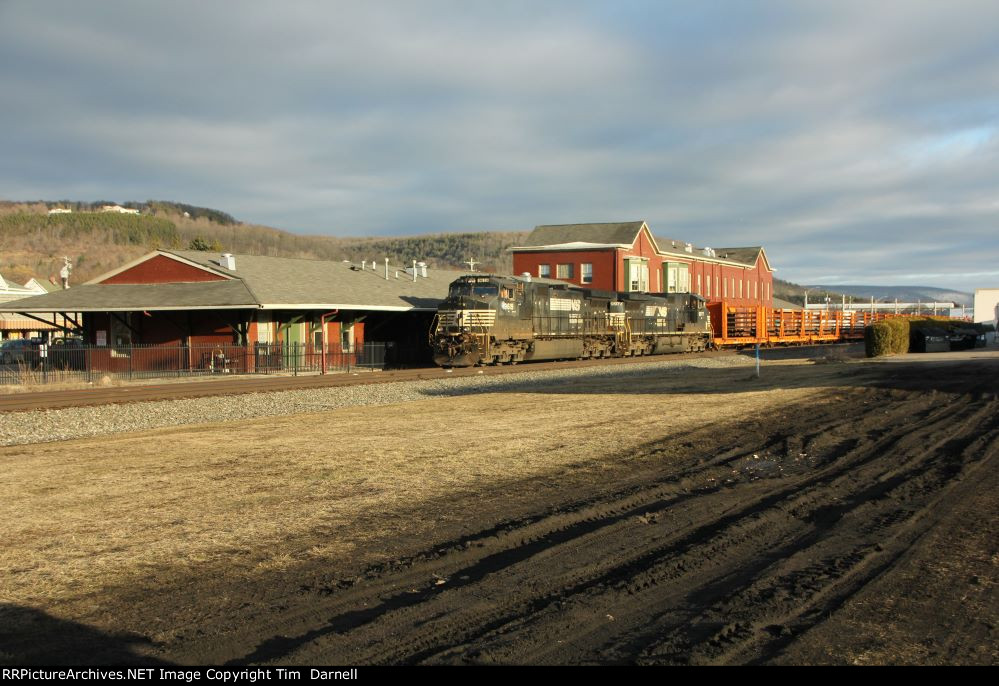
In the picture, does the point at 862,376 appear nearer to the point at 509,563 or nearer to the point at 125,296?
the point at 509,563

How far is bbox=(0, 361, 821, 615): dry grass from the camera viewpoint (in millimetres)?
7215

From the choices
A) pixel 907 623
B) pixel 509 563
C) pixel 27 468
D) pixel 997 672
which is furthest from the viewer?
pixel 27 468

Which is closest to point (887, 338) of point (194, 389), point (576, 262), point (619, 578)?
point (576, 262)

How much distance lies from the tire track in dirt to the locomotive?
23653 mm

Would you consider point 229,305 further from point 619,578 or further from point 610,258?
point 610,258

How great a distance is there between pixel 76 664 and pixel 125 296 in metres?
37.7

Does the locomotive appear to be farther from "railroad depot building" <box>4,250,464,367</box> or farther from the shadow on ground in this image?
the shadow on ground

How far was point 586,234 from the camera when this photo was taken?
2606 inches

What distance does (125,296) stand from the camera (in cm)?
3897

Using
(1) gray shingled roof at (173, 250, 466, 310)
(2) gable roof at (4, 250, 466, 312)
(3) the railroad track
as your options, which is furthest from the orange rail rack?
(3) the railroad track

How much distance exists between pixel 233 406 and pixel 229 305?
14.1m

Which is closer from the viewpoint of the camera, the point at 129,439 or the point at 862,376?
the point at 129,439

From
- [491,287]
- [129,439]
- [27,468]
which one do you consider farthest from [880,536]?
[491,287]

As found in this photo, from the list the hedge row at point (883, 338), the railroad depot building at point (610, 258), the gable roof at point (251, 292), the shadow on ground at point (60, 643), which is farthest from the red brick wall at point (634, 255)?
the shadow on ground at point (60, 643)
